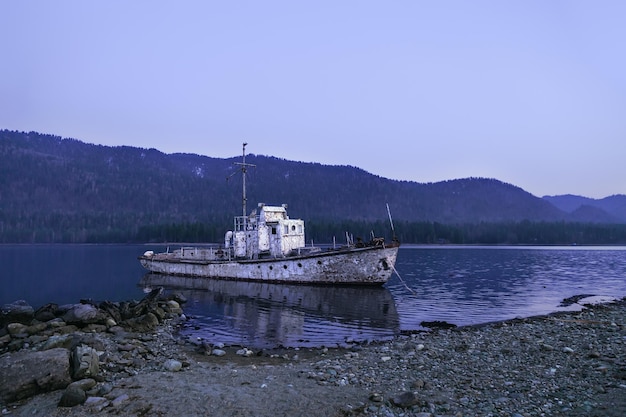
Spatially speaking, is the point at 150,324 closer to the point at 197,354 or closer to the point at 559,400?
the point at 197,354

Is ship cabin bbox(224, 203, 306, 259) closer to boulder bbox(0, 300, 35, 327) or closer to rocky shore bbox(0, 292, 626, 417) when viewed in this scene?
boulder bbox(0, 300, 35, 327)

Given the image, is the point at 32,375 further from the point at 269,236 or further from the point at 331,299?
the point at 269,236

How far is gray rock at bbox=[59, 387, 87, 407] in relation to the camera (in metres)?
10.8

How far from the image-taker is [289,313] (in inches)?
1164

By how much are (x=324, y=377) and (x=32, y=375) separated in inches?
318

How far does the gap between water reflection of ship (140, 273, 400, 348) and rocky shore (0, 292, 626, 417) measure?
301cm

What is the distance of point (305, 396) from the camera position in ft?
37.2

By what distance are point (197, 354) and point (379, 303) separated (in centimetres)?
1823

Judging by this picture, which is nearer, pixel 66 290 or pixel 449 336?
pixel 449 336

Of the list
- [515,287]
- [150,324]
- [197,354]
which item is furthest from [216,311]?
[515,287]

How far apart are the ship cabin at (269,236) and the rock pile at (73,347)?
1562 cm

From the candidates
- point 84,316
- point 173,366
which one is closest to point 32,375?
point 173,366

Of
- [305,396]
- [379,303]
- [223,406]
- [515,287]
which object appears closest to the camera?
[223,406]

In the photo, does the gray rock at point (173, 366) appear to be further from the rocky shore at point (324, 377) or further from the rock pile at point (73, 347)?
the rock pile at point (73, 347)
